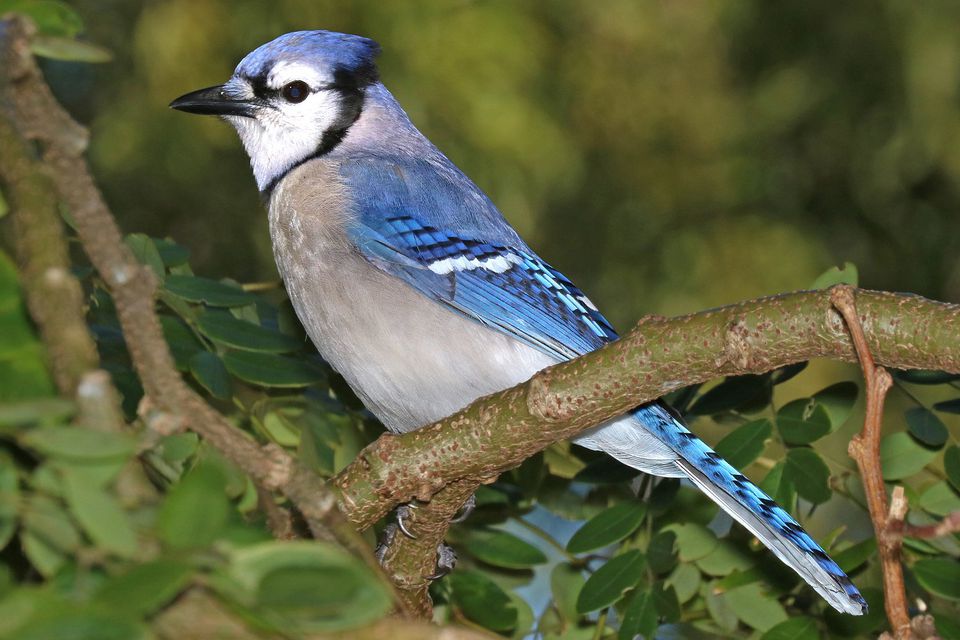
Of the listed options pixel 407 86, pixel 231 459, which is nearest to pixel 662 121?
pixel 407 86

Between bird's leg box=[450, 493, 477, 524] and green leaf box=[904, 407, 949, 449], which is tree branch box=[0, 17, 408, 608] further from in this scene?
green leaf box=[904, 407, 949, 449]

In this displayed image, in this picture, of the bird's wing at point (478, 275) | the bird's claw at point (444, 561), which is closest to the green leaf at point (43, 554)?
the bird's claw at point (444, 561)

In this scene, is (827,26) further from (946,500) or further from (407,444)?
(407,444)

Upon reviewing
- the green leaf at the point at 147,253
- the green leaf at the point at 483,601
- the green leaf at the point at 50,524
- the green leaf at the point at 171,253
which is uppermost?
the green leaf at the point at 50,524

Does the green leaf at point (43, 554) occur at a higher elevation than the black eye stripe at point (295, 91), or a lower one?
lower

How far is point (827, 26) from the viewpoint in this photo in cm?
387

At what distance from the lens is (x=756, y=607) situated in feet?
6.29

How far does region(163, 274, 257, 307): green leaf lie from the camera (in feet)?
6.45

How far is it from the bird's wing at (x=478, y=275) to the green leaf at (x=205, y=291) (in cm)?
29

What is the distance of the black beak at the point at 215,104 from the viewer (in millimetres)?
2496

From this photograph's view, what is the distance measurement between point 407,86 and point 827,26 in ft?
4.68

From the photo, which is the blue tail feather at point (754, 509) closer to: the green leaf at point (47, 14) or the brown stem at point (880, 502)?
the brown stem at point (880, 502)

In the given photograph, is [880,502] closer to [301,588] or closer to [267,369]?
[301,588]

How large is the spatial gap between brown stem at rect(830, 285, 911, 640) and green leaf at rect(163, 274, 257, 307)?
43.8 inches
